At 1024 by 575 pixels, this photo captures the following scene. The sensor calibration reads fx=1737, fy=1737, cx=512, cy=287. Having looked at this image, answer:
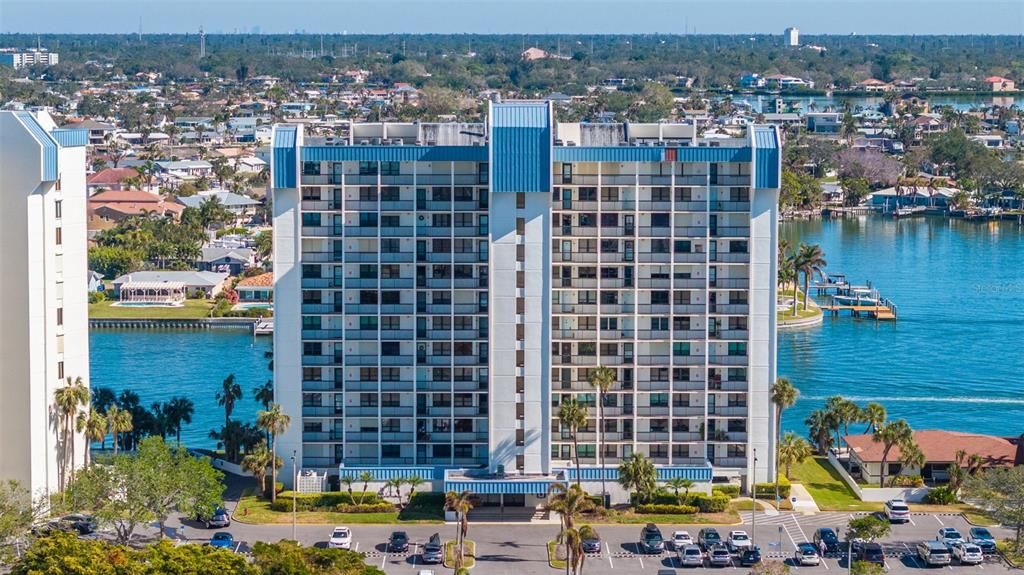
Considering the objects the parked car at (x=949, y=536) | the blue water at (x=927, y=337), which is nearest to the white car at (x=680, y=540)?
the parked car at (x=949, y=536)

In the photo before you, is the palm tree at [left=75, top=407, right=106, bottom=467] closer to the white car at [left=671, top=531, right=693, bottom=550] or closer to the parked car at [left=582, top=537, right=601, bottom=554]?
the parked car at [left=582, top=537, right=601, bottom=554]

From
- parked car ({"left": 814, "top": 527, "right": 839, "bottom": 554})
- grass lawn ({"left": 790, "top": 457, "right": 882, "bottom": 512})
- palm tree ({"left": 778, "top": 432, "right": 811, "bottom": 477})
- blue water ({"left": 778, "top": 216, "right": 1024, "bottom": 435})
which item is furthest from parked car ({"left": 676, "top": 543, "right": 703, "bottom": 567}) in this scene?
blue water ({"left": 778, "top": 216, "right": 1024, "bottom": 435})

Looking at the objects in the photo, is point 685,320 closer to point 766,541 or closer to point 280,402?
point 766,541

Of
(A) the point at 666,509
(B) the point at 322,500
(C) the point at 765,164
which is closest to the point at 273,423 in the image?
(B) the point at 322,500

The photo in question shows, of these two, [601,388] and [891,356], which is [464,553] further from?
[891,356]

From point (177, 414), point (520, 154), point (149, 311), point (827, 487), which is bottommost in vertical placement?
point (827, 487)
